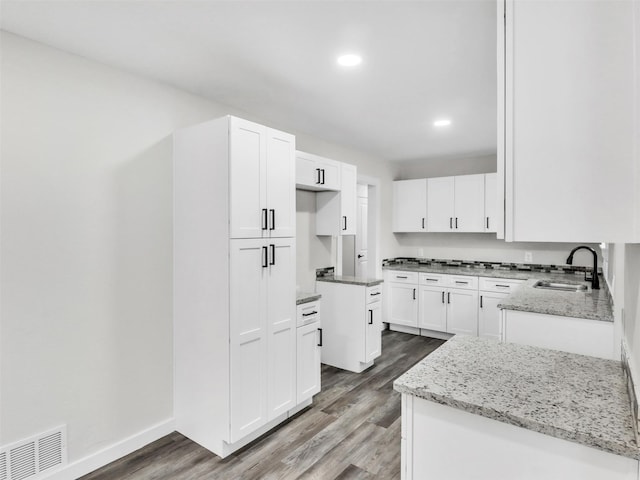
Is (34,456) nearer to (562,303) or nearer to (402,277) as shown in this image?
(562,303)

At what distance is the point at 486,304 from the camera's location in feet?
14.9

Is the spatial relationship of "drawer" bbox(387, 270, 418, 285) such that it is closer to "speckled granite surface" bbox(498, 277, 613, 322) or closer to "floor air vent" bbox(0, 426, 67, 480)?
"speckled granite surface" bbox(498, 277, 613, 322)

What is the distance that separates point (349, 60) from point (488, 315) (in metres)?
3.58

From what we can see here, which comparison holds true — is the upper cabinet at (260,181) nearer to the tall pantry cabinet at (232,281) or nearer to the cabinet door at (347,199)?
the tall pantry cabinet at (232,281)

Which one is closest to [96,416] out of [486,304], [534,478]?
[534,478]

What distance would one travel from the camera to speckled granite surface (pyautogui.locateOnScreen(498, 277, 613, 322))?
230 cm

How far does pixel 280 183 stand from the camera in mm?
2725

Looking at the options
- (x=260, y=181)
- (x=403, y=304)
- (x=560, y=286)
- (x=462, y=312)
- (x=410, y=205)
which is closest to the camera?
(x=260, y=181)

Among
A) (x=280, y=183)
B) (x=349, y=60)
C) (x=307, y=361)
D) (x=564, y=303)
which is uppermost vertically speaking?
(x=349, y=60)

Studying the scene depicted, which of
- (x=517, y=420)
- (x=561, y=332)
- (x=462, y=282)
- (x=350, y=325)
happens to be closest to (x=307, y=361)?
(x=350, y=325)

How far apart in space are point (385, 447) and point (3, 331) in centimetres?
240

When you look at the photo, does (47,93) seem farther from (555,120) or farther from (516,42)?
(555,120)

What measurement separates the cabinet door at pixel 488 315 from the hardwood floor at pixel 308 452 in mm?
1889

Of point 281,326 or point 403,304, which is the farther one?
point 403,304
